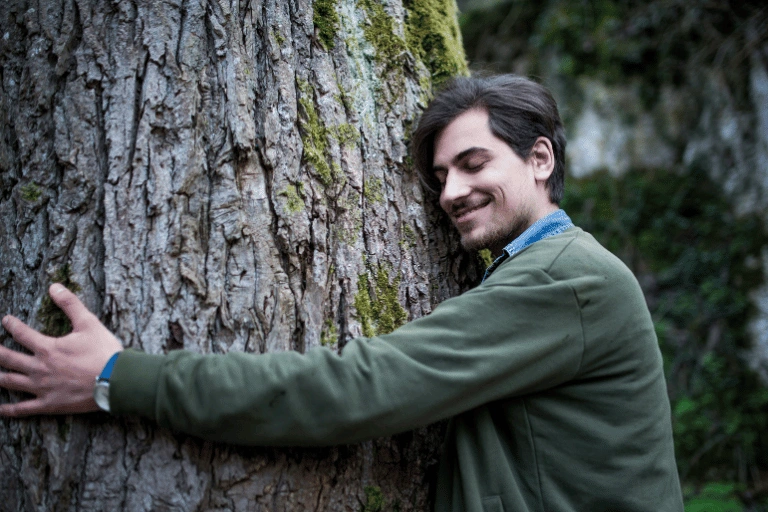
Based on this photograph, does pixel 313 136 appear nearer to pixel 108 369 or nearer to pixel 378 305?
pixel 378 305

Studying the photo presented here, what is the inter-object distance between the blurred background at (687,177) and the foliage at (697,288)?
0.03 ft

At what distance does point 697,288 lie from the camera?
16.7 ft

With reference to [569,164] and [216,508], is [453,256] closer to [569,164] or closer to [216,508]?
[216,508]

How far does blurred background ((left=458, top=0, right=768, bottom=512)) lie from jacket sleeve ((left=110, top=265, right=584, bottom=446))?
3.32 m

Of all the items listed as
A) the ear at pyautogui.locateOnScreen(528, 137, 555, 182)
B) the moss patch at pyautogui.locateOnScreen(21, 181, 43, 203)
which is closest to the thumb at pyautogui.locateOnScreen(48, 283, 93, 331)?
the moss patch at pyautogui.locateOnScreen(21, 181, 43, 203)

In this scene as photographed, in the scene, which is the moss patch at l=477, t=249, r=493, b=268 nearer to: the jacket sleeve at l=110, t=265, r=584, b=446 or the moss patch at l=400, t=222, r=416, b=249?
the moss patch at l=400, t=222, r=416, b=249

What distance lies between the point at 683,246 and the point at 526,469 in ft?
14.8

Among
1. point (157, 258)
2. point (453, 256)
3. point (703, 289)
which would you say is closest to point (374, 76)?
point (453, 256)

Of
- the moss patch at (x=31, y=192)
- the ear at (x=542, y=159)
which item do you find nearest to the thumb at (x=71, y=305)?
the moss patch at (x=31, y=192)

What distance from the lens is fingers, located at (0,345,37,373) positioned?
146 cm

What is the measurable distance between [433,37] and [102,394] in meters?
1.79

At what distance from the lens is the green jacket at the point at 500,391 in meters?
1.35

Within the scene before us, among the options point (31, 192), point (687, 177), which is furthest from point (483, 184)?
point (687, 177)

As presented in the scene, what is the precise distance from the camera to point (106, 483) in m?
1.48
